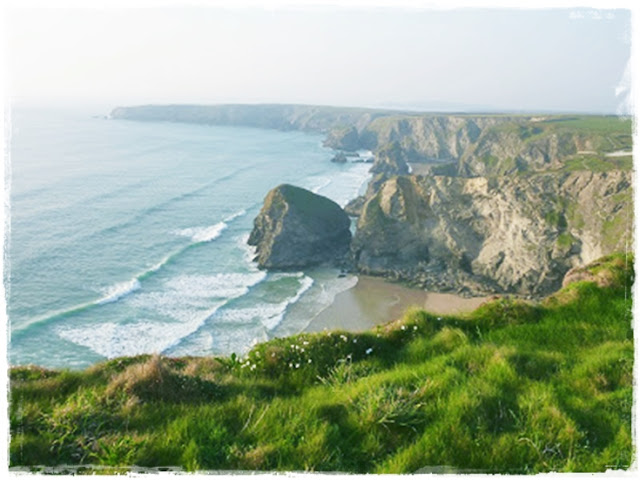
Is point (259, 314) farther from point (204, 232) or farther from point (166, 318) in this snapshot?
point (204, 232)

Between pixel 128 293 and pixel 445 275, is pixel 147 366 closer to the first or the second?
pixel 128 293

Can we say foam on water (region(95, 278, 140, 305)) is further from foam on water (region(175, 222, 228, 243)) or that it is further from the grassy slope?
the grassy slope

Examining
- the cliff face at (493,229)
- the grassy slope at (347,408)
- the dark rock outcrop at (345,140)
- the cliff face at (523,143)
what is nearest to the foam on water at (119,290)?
the cliff face at (493,229)

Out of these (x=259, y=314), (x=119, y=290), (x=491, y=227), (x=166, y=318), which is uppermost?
(x=491, y=227)

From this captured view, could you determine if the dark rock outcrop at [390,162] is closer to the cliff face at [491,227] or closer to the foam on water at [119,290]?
the cliff face at [491,227]

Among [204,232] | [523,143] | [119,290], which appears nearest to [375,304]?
[119,290]

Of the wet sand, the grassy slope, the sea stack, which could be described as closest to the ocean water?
the wet sand
